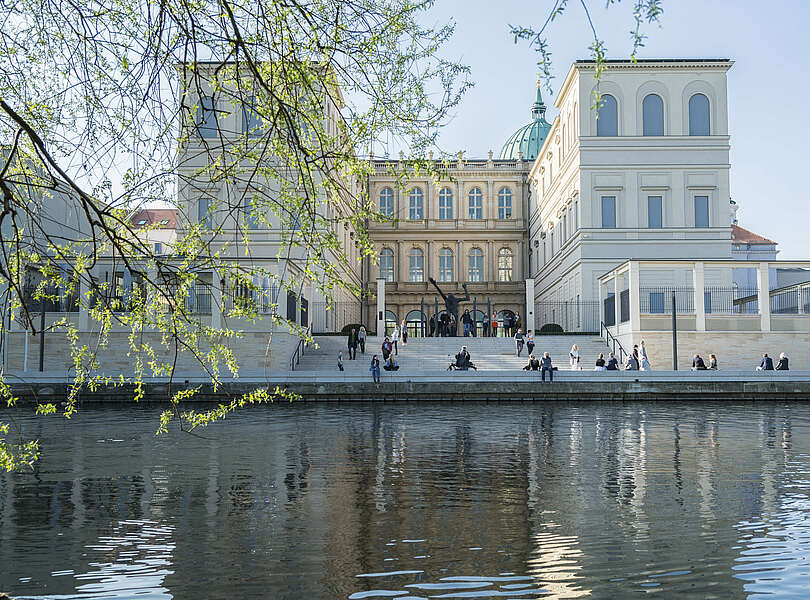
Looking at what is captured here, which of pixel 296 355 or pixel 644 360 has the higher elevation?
pixel 296 355

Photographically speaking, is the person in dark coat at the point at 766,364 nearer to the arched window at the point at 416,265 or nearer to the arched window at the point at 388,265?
the arched window at the point at 416,265

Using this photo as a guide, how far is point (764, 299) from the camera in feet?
110

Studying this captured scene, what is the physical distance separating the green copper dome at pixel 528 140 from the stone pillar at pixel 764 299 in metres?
44.2

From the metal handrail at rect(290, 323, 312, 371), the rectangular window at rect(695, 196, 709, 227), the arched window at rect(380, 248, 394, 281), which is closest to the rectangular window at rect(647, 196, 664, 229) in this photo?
the rectangular window at rect(695, 196, 709, 227)

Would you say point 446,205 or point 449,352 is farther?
point 446,205

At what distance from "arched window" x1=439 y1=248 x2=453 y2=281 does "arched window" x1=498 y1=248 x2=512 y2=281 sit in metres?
3.99

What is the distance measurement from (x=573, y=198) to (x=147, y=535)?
4124 cm

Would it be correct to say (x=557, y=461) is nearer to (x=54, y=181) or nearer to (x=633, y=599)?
(x=633, y=599)

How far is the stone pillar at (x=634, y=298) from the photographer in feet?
111

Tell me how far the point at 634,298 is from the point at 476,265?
112ft

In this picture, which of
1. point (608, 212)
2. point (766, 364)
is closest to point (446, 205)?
point (608, 212)

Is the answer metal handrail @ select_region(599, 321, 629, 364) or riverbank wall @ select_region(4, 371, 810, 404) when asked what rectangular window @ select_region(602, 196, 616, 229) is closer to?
metal handrail @ select_region(599, 321, 629, 364)

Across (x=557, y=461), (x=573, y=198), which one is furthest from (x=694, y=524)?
(x=573, y=198)

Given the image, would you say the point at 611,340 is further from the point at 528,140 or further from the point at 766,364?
the point at 528,140
